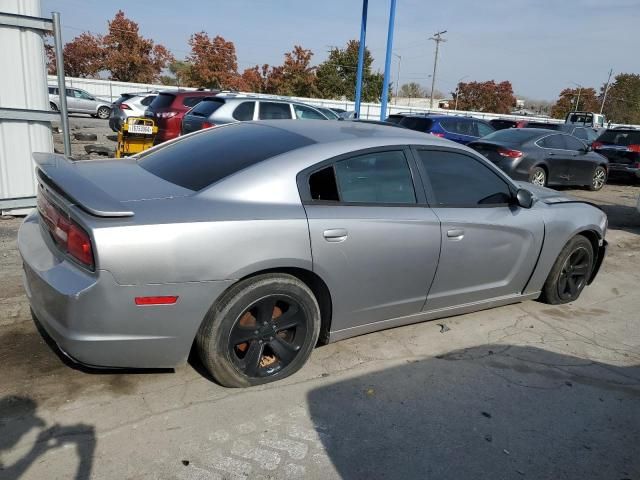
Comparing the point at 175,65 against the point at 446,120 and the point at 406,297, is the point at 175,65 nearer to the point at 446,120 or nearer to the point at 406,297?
the point at 446,120

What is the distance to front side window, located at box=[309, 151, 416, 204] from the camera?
127 inches

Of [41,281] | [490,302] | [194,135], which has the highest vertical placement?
[194,135]

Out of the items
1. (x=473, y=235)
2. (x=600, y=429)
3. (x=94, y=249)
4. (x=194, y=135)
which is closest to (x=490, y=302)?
(x=473, y=235)

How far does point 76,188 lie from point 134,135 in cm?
635

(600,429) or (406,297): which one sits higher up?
(406,297)

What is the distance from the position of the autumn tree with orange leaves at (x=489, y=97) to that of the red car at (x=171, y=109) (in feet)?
223

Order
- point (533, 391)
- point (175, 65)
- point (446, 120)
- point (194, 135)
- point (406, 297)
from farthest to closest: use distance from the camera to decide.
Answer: point (175, 65) → point (446, 120) → point (194, 135) → point (406, 297) → point (533, 391)

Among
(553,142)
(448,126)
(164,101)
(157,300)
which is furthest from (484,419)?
(164,101)

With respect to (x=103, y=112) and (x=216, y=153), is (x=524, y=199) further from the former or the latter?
(x=103, y=112)

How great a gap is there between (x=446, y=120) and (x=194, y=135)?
1034 cm

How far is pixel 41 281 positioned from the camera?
2.74 metres

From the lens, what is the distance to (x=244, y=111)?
9938 millimetres

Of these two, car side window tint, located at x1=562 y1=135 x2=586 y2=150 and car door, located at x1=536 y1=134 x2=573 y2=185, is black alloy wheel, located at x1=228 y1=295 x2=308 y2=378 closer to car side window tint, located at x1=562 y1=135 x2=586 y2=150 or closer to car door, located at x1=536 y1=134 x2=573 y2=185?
car door, located at x1=536 y1=134 x2=573 y2=185

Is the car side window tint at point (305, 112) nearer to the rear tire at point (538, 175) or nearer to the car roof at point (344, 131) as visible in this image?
the rear tire at point (538, 175)
